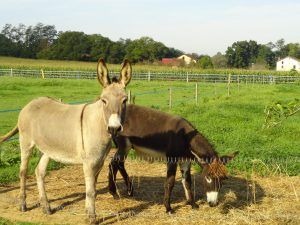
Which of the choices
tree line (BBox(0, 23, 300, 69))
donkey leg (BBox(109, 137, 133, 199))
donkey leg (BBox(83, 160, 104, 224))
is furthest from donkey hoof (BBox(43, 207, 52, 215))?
tree line (BBox(0, 23, 300, 69))

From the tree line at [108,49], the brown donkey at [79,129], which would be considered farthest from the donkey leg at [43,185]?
the tree line at [108,49]

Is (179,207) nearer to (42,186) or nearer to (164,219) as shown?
(164,219)

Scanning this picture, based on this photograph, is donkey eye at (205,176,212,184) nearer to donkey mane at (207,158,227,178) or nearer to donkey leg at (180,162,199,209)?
donkey mane at (207,158,227,178)

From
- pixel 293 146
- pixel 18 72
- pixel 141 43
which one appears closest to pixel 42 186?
pixel 293 146

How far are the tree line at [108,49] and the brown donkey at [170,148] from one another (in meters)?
65.9

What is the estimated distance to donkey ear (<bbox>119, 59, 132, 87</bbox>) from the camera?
5200mm

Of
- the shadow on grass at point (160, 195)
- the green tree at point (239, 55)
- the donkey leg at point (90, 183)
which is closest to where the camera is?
the donkey leg at point (90, 183)

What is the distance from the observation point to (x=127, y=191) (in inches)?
295

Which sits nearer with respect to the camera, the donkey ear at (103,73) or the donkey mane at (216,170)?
the donkey ear at (103,73)

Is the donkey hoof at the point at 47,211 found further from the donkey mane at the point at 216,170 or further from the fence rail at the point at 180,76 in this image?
the fence rail at the point at 180,76

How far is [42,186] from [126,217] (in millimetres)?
1441

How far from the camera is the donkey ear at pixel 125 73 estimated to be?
5.20 m

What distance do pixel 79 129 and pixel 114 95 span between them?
0.97 meters

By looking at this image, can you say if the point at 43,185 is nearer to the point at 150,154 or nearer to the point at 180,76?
the point at 150,154
